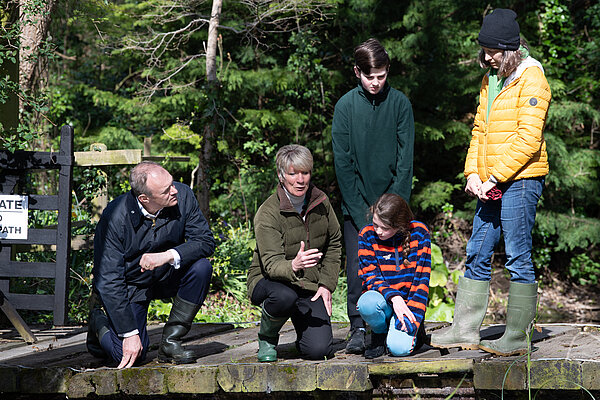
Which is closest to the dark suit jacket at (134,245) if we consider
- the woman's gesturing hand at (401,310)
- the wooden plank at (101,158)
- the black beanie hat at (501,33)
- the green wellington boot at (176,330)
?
the green wellington boot at (176,330)

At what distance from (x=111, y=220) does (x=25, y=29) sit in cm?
328

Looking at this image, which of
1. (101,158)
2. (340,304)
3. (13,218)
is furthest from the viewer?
(340,304)

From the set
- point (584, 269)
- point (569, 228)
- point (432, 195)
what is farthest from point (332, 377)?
point (584, 269)

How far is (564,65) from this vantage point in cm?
1074

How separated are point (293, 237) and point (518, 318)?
137 cm

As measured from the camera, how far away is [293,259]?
12.7 feet

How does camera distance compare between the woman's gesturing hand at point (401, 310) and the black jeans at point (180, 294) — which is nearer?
the woman's gesturing hand at point (401, 310)

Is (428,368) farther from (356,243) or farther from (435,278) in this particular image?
(435,278)

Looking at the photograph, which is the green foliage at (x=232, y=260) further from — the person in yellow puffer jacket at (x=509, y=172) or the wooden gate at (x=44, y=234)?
the person in yellow puffer jacket at (x=509, y=172)

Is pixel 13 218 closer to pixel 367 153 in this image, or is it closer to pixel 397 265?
pixel 367 153

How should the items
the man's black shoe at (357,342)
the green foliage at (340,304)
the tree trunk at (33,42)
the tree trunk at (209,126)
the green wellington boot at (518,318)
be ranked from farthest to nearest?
the tree trunk at (209,126), the green foliage at (340,304), the tree trunk at (33,42), the man's black shoe at (357,342), the green wellington boot at (518,318)

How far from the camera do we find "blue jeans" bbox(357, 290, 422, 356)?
3.85 metres

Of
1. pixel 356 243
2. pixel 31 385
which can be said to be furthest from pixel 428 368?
pixel 31 385

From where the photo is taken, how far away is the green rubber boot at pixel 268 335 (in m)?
3.96
